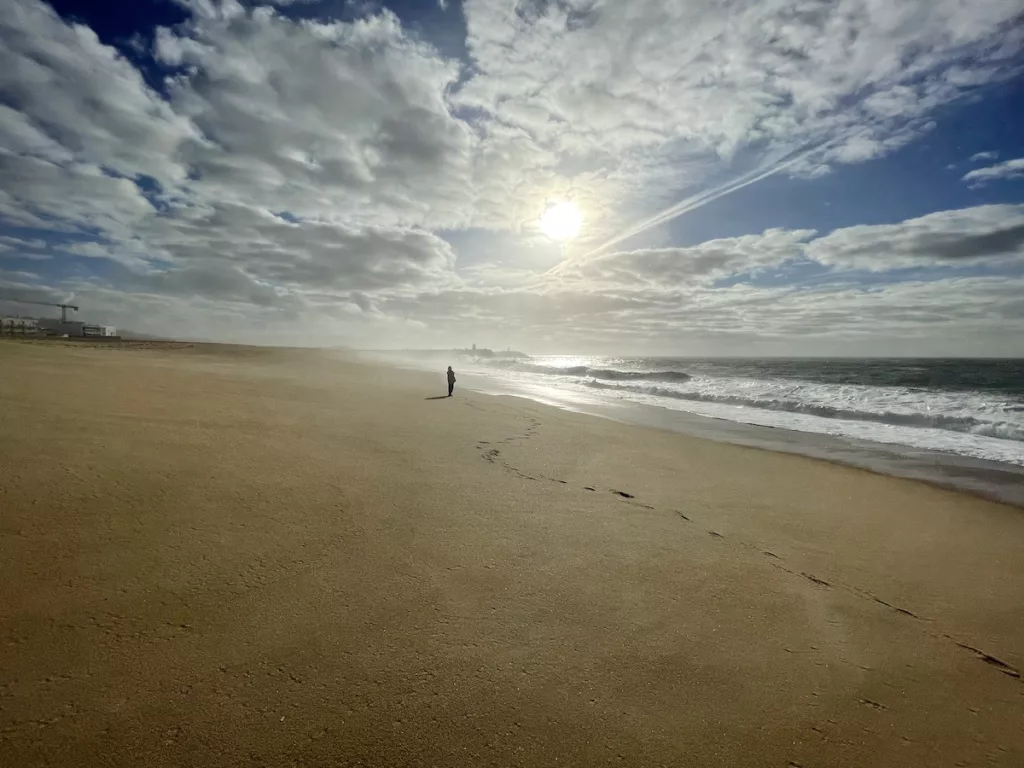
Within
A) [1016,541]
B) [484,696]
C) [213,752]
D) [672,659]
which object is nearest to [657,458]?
[1016,541]

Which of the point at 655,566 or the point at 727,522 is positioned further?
the point at 727,522

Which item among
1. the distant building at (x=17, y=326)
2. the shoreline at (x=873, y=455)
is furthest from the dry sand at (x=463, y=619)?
the distant building at (x=17, y=326)

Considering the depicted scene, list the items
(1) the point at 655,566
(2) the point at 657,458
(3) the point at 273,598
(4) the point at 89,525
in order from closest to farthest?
(3) the point at 273,598 < (4) the point at 89,525 < (1) the point at 655,566 < (2) the point at 657,458

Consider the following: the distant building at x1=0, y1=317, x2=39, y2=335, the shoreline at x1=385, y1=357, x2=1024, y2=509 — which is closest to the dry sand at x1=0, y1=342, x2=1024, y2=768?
the shoreline at x1=385, y1=357, x2=1024, y2=509

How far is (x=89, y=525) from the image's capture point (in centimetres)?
404

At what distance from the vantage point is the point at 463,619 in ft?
11.2

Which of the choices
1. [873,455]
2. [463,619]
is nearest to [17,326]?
[463,619]

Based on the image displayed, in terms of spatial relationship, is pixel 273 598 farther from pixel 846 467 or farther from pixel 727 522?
pixel 846 467

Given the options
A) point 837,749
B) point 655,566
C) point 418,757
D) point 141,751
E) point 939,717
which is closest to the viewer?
point 141,751

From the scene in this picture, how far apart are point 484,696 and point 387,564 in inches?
64.9

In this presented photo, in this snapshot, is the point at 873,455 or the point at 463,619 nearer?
the point at 463,619

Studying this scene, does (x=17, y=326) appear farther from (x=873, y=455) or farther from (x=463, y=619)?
(x=873, y=455)

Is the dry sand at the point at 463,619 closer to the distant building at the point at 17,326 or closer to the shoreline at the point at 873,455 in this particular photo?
the shoreline at the point at 873,455

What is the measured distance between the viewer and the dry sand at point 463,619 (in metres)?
2.45
